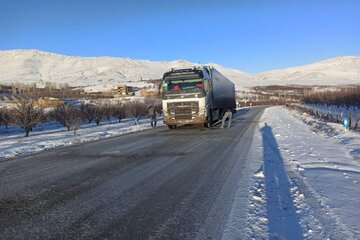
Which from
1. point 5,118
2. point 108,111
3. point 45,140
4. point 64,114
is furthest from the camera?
point 108,111

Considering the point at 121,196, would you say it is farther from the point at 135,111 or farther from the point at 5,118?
the point at 135,111

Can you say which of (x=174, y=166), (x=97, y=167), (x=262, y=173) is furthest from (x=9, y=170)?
(x=262, y=173)

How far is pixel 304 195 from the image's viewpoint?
6250mm

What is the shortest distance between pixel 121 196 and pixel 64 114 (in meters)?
28.8

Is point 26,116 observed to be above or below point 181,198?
Answer: above

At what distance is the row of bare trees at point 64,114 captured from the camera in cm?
2561

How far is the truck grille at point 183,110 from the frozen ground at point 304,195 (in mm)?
8748

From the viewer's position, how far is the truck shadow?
456 cm

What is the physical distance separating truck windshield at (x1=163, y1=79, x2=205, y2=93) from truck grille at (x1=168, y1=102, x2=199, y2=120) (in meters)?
0.81

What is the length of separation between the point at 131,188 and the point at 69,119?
23.1 meters

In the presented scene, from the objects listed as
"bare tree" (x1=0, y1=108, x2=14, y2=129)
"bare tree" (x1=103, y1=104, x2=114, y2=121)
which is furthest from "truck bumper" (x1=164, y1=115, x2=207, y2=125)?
"bare tree" (x1=103, y1=104, x2=114, y2=121)

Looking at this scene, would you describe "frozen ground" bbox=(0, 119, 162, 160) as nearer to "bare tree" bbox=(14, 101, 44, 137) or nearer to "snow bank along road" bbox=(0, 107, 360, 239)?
"bare tree" bbox=(14, 101, 44, 137)

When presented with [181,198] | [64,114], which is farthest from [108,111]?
[181,198]

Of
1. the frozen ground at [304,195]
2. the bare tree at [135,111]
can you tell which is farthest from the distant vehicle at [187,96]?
the bare tree at [135,111]
